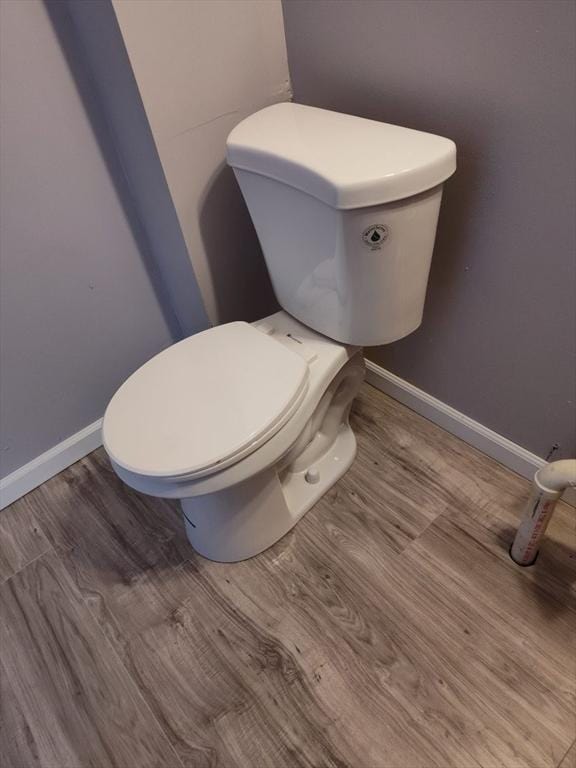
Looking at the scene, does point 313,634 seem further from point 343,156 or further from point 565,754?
point 343,156

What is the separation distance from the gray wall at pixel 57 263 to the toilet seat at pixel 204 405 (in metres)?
0.36

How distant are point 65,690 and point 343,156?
1.14 metres

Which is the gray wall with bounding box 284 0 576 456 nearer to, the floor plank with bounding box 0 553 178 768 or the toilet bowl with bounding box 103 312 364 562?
the toilet bowl with bounding box 103 312 364 562

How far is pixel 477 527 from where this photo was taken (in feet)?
3.75

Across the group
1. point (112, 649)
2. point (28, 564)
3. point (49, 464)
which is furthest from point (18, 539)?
point (112, 649)

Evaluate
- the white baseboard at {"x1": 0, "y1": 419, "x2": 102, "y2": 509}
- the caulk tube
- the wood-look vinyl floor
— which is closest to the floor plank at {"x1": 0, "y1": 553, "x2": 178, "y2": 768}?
the wood-look vinyl floor

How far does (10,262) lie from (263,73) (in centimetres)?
67

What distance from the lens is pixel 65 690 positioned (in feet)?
3.31

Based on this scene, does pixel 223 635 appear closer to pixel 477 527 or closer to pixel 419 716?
pixel 419 716

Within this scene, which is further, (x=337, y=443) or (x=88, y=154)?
(x=337, y=443)

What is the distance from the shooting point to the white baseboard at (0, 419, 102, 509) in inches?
52.0

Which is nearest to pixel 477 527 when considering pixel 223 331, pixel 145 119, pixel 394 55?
pixel 223 331

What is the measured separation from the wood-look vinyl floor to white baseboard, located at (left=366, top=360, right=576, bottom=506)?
0.03 metres

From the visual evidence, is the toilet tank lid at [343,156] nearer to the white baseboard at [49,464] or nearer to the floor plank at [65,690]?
the white baseboard at [49,464]
